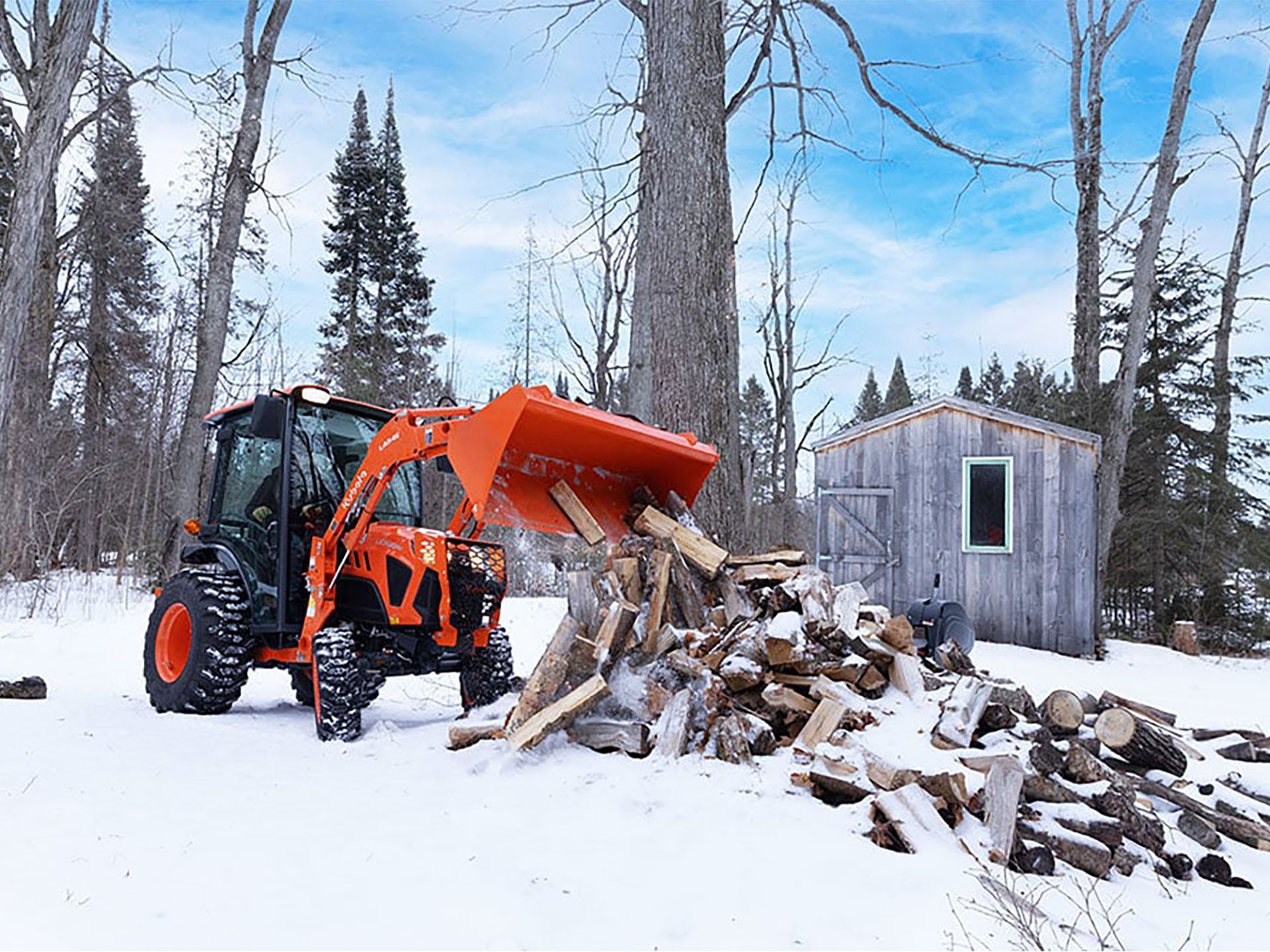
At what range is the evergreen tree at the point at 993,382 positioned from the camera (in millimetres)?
37969

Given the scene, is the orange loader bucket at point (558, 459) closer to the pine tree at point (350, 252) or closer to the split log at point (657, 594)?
the split log at point (657, 594)

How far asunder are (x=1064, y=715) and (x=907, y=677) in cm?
71

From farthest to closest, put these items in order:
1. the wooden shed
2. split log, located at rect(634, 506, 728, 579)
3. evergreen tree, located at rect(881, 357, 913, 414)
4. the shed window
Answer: evergreen tree, located at rect(881, 357, 913, 414), the shed window, the wooden shed, split log, located at rect(634, 506, 728, 579)

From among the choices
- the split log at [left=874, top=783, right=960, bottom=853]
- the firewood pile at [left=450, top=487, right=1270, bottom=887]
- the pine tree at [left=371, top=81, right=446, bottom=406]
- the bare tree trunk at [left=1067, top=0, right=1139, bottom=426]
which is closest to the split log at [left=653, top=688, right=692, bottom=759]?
the firewood pile at [left=450, top=487, right=1270, bottom=887]

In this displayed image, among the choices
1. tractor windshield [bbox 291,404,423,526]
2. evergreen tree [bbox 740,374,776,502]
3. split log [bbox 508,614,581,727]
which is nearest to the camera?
split log [bbox 508,614,581,727]

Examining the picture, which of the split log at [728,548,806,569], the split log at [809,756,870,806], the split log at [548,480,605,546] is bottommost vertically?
the split log at [809,756,870,806]

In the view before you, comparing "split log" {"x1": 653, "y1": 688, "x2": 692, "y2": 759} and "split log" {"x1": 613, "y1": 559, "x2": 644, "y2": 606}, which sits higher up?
"split log" {"x1": 613, "y1": 559, "x2": 644, "y2": 606}

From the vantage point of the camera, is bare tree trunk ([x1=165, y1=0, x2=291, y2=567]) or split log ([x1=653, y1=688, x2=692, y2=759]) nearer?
split log ([x1=653, y1=688, x2=692, y2=759])

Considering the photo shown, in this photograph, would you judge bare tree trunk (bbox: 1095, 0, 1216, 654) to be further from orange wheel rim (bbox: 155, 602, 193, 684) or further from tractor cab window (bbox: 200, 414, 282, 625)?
orange wheel rim (bbox: 155, 602, 193, 684)

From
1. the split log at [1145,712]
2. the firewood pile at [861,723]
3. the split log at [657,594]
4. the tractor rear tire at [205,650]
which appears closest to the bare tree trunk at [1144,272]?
the split log at [1145,712]

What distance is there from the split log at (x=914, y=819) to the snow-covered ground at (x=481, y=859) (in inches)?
2.8

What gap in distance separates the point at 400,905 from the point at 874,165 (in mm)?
6802

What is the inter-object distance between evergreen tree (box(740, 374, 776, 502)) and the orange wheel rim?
27.2m

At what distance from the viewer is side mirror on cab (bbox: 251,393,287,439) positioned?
16.4 feet
